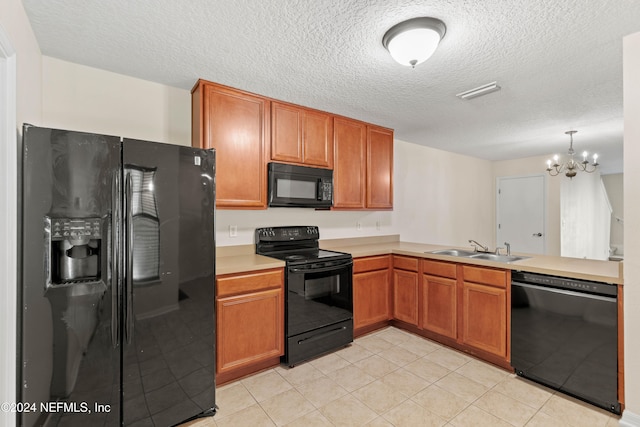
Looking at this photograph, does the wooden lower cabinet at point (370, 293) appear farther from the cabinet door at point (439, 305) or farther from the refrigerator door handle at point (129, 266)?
the refrigerator door handle at point (129, 266)

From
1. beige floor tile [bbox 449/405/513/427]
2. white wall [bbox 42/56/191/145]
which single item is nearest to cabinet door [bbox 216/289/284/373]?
beige floor tile [bbox 449/405/513/427]

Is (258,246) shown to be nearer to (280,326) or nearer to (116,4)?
(280,326)

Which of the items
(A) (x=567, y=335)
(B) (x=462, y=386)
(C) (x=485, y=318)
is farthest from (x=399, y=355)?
(A) (x=567, y=335)

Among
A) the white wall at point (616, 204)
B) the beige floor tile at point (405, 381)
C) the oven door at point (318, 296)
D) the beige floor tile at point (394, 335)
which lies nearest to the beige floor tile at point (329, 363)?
the oven door at point (318, 296)

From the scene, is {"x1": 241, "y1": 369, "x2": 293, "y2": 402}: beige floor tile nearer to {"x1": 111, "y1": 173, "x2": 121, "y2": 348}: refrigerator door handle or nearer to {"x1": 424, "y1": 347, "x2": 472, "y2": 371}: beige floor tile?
{"x1": 111, "y1": 173, "x2": 121, "y2": 348}: refrigerator door handle

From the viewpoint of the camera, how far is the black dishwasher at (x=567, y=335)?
6.51 feet

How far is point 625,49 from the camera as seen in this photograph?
181 cm

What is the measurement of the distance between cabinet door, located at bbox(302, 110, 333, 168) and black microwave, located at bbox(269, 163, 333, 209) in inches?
4.1

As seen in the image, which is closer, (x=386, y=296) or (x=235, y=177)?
(x=235, y=177)

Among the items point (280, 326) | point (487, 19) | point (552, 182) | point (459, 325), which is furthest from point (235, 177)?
point (552, 182)

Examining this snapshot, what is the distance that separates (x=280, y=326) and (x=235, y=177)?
1311mm

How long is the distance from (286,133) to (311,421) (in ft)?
7.60

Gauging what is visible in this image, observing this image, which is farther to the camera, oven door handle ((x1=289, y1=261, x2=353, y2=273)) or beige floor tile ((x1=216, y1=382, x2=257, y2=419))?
oven door handle ((x1=289, y1=261, x2=353, y2=273))

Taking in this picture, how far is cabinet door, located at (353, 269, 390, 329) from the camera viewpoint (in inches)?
122
